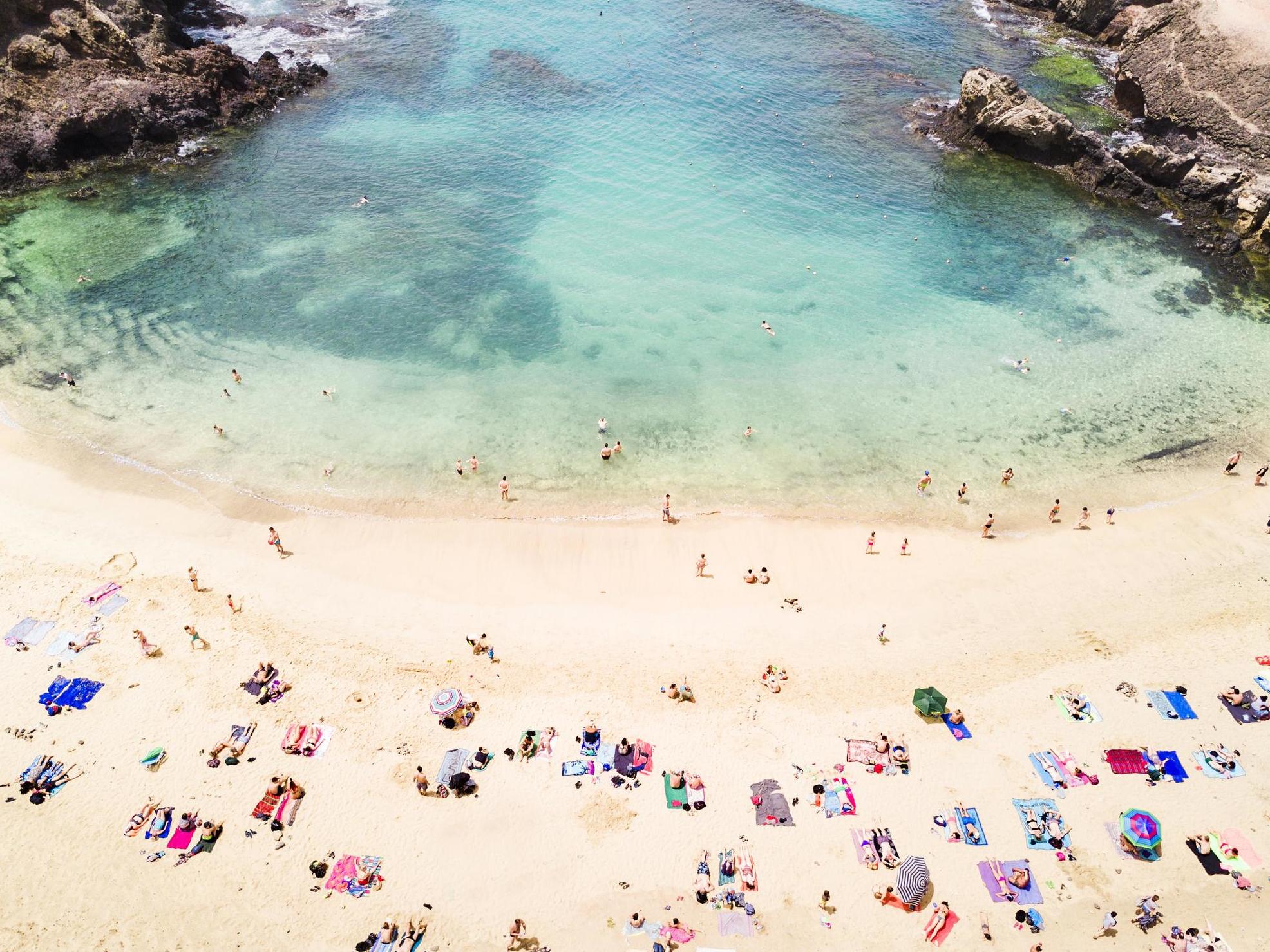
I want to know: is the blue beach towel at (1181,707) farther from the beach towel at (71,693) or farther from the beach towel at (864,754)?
the beach towel at (71,693)

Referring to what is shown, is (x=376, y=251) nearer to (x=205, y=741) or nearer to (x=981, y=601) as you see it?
(x=205, y=741)

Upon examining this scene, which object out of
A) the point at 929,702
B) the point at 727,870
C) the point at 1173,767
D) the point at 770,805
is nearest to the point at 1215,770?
the point at 1173,767

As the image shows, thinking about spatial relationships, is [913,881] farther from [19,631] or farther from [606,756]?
[19,631]

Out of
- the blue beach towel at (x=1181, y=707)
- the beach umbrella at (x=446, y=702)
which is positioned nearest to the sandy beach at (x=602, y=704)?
the blue beach towel at (x=1181, y=707)

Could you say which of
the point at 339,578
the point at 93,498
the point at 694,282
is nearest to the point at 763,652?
the point at 339,578

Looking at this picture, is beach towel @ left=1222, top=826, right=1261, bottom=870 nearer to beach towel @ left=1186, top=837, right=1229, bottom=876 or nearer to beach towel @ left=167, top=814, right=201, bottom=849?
beach towel @ left=1186, top=837, right=1229, bottom=876

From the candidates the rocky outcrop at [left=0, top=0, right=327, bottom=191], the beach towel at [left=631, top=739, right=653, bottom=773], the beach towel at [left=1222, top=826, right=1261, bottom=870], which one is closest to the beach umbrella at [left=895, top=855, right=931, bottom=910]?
the beach towel at [left=631, top=739, right=653, bottom=773]
